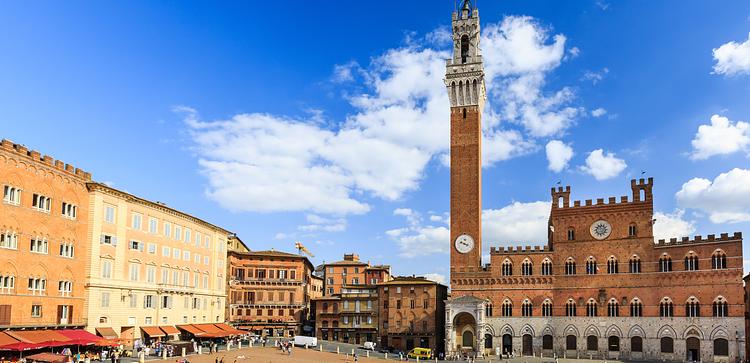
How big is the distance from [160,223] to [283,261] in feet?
85.9

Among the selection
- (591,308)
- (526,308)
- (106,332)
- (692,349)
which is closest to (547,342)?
(526,308)

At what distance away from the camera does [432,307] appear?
78.3m

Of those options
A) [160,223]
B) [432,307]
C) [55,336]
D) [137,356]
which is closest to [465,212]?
[432,307]

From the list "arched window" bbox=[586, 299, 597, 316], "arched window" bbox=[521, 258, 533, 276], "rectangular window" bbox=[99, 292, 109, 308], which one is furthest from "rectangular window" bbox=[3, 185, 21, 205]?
"arched window" bbox=[586, 299, 597, 316]

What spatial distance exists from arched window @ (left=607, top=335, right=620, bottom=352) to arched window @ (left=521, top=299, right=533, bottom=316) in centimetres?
901

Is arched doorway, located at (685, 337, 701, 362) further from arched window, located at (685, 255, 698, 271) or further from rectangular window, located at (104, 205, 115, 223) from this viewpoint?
rectangular window, located at (104, 205, 115, 223)

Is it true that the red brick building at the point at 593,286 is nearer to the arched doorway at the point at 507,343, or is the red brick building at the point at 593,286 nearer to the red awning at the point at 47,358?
the arched doorway at the point at 507,343

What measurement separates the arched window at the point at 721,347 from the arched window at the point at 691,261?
7.62m

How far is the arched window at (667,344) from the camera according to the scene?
6714cm

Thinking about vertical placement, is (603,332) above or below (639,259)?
below

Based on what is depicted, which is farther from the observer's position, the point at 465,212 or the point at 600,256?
the point at 465,212

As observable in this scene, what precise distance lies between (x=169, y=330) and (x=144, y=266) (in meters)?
7.31

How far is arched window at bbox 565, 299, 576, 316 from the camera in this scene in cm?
7256

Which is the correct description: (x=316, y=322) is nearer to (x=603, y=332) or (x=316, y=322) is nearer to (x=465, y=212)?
(x=465, y=212)
